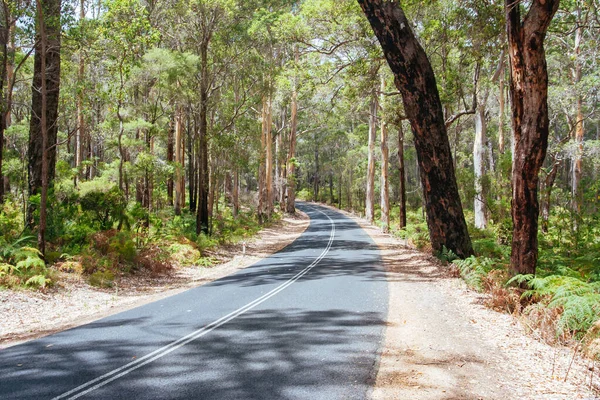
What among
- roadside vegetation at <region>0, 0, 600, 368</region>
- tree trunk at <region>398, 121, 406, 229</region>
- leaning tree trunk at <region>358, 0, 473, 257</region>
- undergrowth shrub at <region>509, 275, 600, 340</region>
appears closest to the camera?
undergrowth shrub at <region>509, 275, 600, 340</region>

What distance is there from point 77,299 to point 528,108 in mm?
10361

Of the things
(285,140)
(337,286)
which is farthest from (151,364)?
(285,140)

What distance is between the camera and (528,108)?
7.47 m

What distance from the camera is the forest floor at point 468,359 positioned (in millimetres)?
4852

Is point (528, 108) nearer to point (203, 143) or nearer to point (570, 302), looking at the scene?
point (570, 302)

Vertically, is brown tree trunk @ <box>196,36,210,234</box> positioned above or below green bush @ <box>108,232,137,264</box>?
above

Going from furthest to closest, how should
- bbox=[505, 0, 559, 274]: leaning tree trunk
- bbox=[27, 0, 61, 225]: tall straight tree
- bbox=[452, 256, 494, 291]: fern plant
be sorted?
bbox=[27, 0, 61, 225]: tall straight tree → bbox=[452, 256, 494, 291]: fern plant → bbox=[505, 0, 559, 274]: leaning tree trunk

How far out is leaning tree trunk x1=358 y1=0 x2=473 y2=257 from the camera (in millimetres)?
12102

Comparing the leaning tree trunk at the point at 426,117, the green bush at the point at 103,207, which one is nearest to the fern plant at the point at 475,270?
the leaning tree trunk at the point at 426,117

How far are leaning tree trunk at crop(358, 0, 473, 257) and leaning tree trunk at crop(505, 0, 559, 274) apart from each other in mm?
4716

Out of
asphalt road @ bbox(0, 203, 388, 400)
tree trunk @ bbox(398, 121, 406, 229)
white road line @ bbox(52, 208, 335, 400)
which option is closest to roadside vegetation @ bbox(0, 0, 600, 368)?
tree trunk @ bbox(398, 121, 406, 229)

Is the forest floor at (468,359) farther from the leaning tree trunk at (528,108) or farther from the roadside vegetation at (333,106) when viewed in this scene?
the leaning tree trunk at (528,108)

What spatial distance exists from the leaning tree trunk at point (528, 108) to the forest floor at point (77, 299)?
26.8 feet

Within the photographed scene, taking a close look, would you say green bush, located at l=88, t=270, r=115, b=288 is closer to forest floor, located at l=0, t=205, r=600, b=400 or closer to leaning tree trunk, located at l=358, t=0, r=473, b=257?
Result: forest floor, located at l=0, t=205, r=600, b=400
